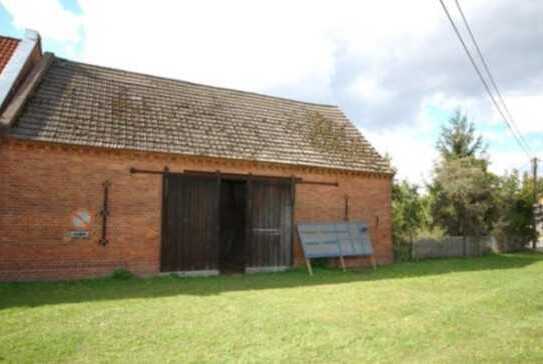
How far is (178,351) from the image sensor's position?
5090 mm

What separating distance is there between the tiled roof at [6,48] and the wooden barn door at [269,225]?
7948 millimetres

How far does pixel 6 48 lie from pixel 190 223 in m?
7.69

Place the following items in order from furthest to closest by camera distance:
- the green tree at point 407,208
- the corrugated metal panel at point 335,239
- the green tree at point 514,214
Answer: the green tree at point 514,214 < the green tree at point 407,208 < the corrugated metal panel at point 335,239

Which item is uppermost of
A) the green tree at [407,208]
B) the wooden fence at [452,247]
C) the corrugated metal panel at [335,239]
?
the green tree at [407,208]

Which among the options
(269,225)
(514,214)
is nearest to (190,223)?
(269,225)

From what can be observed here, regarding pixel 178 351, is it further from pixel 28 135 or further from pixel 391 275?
pixel 391 275

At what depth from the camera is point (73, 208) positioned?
10.1 meters

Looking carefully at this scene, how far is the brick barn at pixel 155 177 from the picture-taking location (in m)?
9.82

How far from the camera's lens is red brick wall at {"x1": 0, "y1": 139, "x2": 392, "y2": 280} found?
9.53 m

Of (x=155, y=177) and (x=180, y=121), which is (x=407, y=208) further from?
(x=155, y=177)

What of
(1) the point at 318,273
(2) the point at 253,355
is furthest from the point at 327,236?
(2) the point at 253,355

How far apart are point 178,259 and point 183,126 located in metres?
4.20

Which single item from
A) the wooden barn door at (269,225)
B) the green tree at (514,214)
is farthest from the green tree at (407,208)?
the wooden barn door at (269,225)

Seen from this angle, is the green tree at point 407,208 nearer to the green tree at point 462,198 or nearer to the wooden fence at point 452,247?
the green tree at point 462,198
